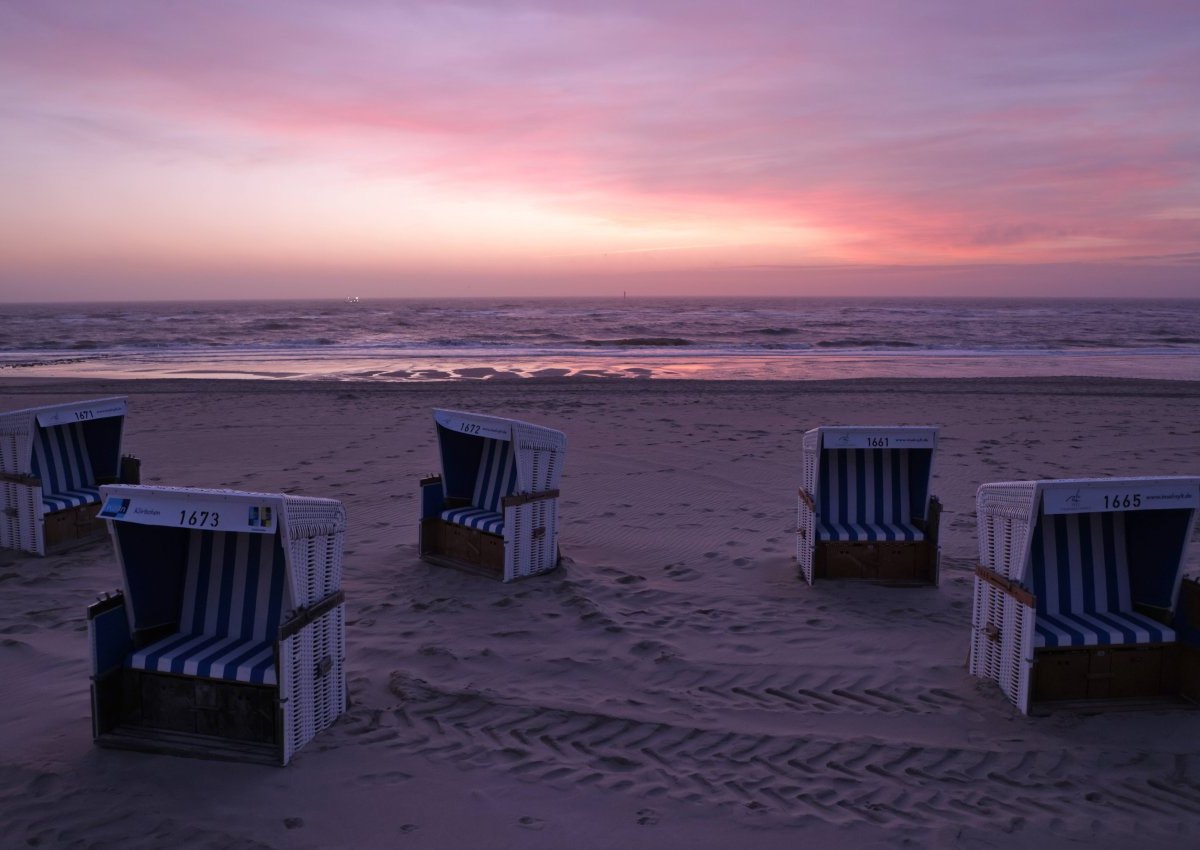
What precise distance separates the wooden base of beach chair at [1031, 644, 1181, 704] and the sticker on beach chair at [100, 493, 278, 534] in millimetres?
4628

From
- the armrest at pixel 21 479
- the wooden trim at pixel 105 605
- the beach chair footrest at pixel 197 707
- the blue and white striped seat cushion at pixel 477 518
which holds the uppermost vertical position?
the armrest at pixel 21 479

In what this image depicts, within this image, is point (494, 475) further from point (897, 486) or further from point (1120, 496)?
point (1120, 496)

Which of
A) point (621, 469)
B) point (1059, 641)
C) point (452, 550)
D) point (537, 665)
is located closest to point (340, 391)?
point (621, 469)

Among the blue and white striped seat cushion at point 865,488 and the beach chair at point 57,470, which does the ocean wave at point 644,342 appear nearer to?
the beach chair at point 57,470

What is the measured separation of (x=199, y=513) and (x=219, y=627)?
3.42 ft

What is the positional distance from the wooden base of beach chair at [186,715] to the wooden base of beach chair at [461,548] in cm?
294

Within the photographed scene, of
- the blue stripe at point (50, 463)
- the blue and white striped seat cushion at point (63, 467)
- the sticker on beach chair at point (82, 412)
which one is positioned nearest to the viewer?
the sticker on beach chair at point (82, 412)

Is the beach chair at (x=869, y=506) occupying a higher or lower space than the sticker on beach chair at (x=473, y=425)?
lower

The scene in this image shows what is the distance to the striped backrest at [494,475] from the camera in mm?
7637

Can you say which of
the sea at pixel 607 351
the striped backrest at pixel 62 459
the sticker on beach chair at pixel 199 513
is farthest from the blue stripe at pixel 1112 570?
the sea at pixel 607 351

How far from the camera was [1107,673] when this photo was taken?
5062 mm

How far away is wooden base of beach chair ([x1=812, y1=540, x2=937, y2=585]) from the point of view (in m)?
7.20

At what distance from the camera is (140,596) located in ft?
15.4

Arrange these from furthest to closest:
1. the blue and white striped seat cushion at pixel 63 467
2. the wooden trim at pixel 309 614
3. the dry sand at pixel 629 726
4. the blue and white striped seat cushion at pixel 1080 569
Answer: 1. the blue and white striped seat cushion at pixel 63 467
2. the blue and white striped seat cushion at pixel 1080 569
3. the wooden trim at pixel 309 614
4. the dry sand at pixel 629 726
